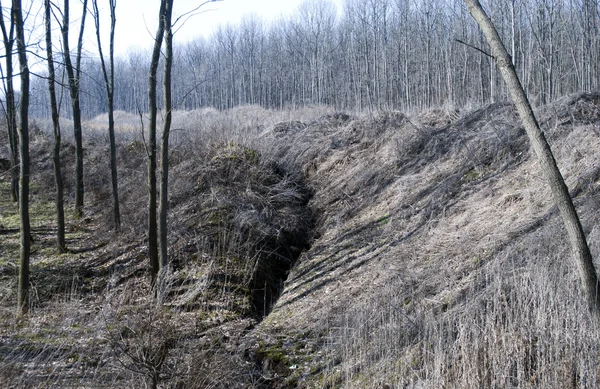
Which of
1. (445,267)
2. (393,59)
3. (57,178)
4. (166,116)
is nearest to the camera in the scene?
(445,267)

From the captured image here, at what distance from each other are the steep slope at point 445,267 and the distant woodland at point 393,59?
47.2 ft

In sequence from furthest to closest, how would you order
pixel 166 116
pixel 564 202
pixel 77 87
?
1. pixel 77 87
2. pixel 166 116
3. pixel 564 202

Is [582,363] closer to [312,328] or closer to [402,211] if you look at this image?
[312,328]

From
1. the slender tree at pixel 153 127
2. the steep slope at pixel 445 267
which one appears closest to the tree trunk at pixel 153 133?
the slender tree at pixel 153 127

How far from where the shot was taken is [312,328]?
6340mm

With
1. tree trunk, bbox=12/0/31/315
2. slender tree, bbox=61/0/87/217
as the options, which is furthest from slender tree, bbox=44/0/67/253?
tree trunk, bbox=12/0/31/315

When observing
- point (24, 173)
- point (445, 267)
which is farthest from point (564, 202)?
point (24, 173)

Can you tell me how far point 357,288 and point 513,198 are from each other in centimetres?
280

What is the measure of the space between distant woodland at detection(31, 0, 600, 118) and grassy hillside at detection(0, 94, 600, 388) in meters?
13.9

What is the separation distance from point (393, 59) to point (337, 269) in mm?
35356

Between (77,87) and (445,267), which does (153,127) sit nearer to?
(77,87)

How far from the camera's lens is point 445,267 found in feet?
20.9

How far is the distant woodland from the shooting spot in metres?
28.3

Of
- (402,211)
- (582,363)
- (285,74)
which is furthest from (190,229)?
(285,74)
